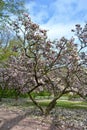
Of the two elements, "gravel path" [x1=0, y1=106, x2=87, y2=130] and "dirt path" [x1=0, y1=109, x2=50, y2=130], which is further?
"gravel path" [x1=0, y1=106, x2=87, y2=130]

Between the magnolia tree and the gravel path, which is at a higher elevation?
the magnolia tree

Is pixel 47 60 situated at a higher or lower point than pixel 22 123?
higher

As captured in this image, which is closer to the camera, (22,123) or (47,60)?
(22,123)

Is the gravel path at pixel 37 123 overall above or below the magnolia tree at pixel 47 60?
below

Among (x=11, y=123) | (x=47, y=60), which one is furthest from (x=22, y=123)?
(x=47, y=60)

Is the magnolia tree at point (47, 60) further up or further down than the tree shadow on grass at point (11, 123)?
further up

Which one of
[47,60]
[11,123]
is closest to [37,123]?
[11,123]

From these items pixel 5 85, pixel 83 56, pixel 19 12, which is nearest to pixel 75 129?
A: pixel 83 56

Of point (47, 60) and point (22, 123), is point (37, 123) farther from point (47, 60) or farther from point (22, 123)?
point (47, 60)

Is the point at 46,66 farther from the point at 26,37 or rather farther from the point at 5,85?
the point at 5,85

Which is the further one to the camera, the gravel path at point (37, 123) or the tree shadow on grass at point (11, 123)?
the gravel path at point (37, 123)

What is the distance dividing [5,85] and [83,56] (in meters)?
13.4

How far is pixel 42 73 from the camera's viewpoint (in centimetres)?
1634

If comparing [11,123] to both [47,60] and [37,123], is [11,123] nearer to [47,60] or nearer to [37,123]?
[37,123]
